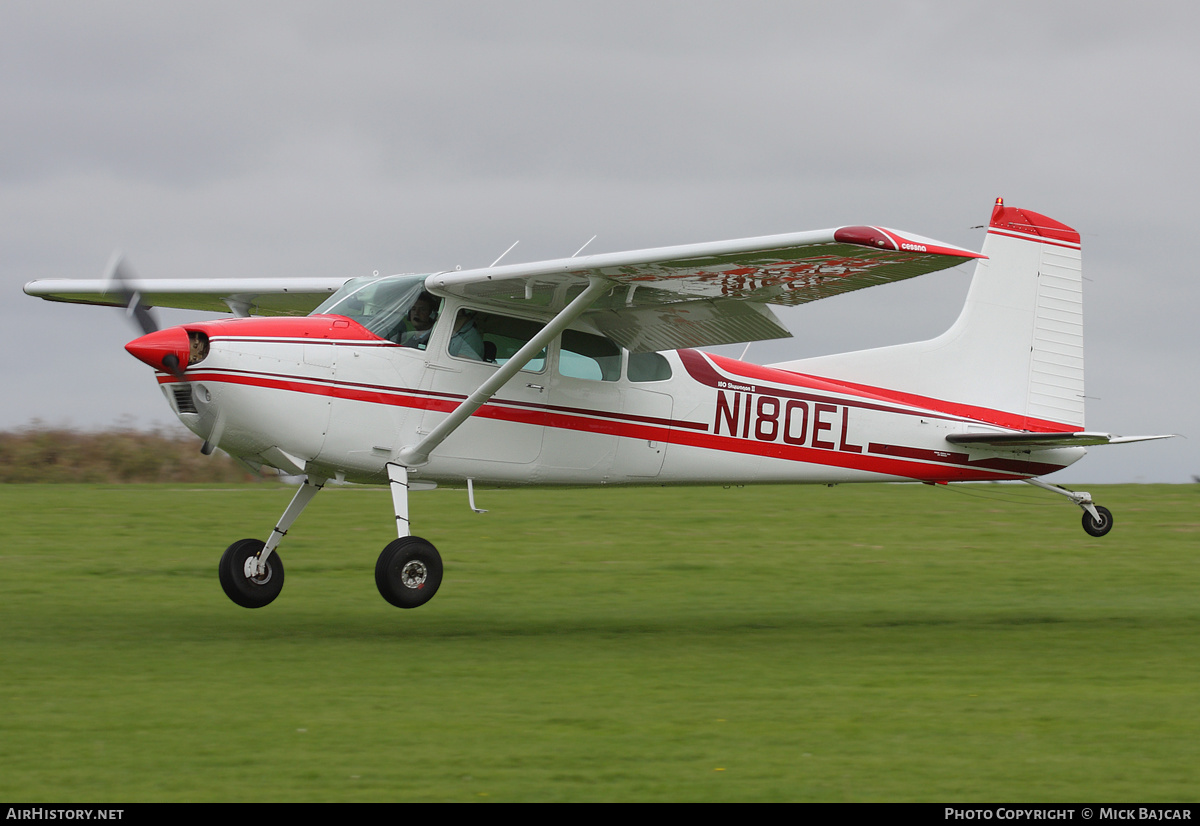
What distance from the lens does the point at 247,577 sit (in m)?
11.2

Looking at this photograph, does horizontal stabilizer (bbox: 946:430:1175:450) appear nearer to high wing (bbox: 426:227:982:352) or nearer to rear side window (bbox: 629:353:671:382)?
high wing (bbox: 426:227:982:352)

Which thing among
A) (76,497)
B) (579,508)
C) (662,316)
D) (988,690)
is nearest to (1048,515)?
(579,508)

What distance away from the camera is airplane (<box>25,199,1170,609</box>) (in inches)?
385

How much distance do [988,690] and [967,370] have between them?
632 cm

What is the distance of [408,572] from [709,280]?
3509 millimetres

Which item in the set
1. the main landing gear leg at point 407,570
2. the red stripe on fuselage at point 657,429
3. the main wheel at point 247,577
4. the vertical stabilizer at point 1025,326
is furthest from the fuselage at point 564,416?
the main wheel at point 247,577

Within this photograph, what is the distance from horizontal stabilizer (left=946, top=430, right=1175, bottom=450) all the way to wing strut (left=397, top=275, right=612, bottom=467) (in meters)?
5.09

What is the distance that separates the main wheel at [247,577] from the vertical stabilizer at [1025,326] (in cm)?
768

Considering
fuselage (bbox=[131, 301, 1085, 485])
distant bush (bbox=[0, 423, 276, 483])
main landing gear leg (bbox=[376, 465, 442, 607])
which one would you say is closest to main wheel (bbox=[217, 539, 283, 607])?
fuselage (bbox=[131, 301, 1085, 485])

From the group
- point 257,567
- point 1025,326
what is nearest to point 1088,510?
point 1025,326

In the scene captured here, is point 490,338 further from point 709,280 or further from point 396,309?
point 709,280

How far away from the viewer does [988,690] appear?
809 cm
